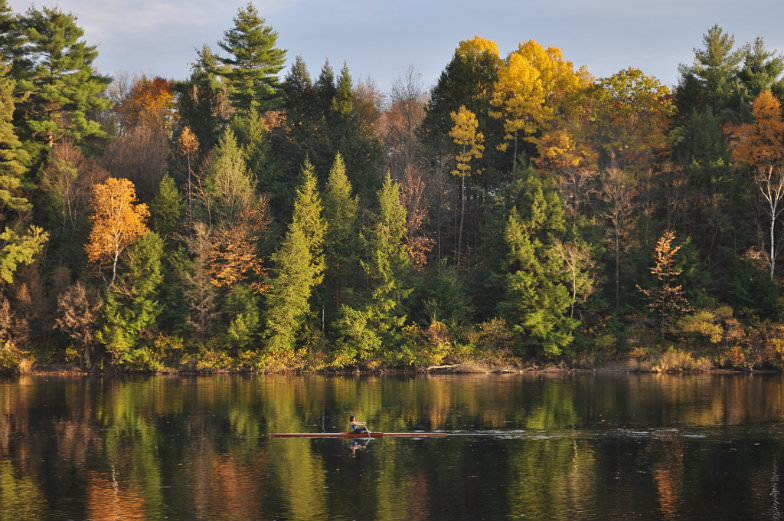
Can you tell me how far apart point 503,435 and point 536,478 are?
9284mm

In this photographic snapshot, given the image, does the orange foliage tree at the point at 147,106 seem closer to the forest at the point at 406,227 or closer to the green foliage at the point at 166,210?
the forest at the point at 406,227

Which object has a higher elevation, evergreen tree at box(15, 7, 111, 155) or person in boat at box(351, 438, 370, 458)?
evergreen tree at box(15, 7, 111, 155)

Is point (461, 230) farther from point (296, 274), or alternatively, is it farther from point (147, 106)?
point (147, 106)

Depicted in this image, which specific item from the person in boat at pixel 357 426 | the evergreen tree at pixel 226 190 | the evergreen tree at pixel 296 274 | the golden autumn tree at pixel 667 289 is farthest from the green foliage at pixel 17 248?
the golden autumn tree at pixel 667 289

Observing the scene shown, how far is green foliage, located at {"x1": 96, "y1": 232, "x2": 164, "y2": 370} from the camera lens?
74562 millimetres

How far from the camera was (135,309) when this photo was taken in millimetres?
76125

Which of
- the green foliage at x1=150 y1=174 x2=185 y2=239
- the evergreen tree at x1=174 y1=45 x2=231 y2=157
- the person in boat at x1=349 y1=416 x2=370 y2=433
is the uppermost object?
the evergreen tree at x1=174 y1=45 x2=231 y2=157

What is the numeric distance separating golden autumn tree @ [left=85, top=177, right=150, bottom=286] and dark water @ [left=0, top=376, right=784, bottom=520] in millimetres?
15452

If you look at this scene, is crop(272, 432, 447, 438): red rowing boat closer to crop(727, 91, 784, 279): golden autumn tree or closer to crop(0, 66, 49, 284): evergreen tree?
crop(0, 66, 49, 284): evergreen tree

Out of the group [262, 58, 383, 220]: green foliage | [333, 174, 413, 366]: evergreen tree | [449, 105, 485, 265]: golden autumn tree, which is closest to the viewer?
[333, 174, 413, 366]: evergreen tree

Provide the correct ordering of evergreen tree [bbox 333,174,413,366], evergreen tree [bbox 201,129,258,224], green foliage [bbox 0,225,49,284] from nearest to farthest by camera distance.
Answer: green foliage [bbox 0,225,49,284], evergreen tree [bbox 333,174,413,366], evergreen tree [bbox 201,129,258,224]

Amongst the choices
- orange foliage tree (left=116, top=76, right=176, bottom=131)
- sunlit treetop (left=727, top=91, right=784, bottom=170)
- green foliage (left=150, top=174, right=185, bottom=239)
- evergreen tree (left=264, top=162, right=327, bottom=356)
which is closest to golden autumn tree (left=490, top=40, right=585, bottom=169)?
sunlit treetop (left=727, top=91, right=784, bottom=170)

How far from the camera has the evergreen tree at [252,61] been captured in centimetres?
9672

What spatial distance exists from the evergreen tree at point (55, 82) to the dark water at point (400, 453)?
33043 mm
